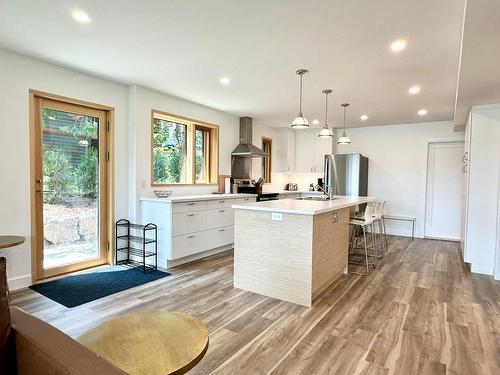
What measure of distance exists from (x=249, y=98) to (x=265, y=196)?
1.94 m

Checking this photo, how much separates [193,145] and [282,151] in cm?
281

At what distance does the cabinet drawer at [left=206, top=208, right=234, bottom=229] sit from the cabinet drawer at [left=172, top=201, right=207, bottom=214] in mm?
174

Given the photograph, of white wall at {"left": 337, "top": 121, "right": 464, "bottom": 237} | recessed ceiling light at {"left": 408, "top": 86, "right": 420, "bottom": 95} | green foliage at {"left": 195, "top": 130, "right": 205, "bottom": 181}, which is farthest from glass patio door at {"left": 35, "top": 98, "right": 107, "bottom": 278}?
white wall at {"left": 337, "top": 121, "right": 464, "bottom": 237}

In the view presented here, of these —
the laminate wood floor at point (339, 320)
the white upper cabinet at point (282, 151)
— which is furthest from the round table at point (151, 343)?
the white upper cabinet at point (282, 151)

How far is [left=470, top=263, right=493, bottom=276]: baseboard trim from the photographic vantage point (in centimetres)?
400

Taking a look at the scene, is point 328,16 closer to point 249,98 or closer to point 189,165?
point 249,98

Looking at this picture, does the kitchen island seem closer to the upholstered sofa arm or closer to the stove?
the upholstered sofa arm

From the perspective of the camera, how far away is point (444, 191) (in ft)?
20.4

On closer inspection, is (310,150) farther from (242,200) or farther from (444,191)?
(444,191)

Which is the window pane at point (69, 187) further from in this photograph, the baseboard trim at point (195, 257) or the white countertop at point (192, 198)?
the baseboard trim at point (195, 257)

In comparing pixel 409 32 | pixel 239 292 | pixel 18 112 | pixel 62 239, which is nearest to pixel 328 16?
pixel 409 32

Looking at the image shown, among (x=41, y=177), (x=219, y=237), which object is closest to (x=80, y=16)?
(x=41, y=177)

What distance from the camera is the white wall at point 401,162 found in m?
6.27

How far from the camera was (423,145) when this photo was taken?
628cm
